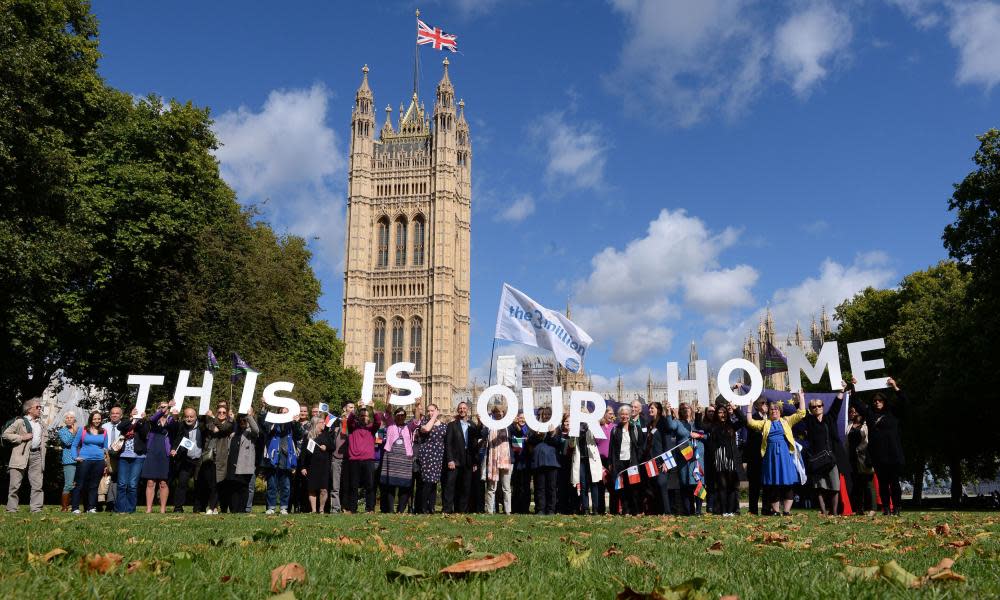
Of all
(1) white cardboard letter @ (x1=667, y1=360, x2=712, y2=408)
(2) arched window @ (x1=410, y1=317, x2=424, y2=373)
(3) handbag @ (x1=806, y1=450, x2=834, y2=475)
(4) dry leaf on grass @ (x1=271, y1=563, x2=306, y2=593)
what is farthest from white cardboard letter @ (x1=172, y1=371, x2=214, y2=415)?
(2) arched window @ (x1=410, y1=317, x2=424, y2=373)

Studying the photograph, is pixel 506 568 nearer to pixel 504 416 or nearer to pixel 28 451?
pixel 504 416

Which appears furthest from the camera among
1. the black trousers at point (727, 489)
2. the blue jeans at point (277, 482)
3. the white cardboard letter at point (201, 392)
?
the white cardboard letter at point (201, 392)

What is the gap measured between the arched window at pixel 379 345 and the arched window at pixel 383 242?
6668 mm

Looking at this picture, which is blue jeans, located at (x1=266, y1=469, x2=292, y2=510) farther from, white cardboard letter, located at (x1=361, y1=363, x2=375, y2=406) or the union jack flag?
the union jack flag

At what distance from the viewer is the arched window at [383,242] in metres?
86.8

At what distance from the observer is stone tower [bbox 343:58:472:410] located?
83.8m

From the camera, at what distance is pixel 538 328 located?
55.0ft

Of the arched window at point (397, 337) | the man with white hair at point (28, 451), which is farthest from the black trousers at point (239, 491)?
the arched window at point (397, 337)

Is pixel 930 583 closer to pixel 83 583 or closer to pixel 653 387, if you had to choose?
pixel 83 583

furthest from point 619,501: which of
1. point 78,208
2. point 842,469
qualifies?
point 78,208

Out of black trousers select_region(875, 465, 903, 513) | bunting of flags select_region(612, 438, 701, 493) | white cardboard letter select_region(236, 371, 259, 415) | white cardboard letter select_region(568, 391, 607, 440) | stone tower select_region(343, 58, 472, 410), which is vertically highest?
stone tower select_region(343, 58, 472, 410)

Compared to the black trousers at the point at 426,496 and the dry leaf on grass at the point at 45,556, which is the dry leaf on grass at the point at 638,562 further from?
the black trousers at the point at 426,496

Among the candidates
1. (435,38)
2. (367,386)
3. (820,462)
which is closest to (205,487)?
(367,386)

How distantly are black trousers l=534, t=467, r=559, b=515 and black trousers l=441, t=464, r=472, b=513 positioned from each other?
1166 millimetres
